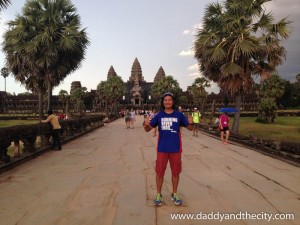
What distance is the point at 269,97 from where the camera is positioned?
4884cm

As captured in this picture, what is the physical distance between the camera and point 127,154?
36.0ft

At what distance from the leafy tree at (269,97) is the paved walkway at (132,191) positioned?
3026 cm

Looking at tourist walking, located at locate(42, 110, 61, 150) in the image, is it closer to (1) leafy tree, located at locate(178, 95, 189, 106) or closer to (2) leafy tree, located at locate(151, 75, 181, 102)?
(2) leafy tree, located at locate(151, 75, 181, 102)

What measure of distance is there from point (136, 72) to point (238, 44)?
13700 centimetres

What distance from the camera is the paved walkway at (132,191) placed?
4.52 metres

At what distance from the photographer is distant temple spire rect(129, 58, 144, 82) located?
15045 cm

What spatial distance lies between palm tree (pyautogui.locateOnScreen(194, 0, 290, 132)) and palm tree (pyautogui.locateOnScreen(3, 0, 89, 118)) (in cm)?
713

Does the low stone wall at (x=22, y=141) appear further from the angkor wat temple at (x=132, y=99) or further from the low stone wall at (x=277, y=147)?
the angkor wat temple at (x=132, y=99)

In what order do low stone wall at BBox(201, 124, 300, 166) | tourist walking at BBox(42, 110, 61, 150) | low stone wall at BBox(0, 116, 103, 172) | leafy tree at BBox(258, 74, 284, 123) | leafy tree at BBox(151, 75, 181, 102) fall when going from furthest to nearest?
leafy tree at BBox(151, 75, 181, 102) < leafy tree at BBox(258, 74, 284, 123) < tourist walking at BBox(42, 110, 61, 150) < low stone wall at BBox(201, 124, 300, 166) < low stone wall at BBox(0, 116, 103, 172)

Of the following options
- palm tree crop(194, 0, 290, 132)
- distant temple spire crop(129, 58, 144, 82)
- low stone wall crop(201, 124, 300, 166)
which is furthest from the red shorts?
distant temple spire crop(129, 58, 144, 82)

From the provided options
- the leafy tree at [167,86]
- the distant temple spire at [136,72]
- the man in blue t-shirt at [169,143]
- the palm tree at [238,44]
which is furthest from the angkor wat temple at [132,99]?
the man in blue t-shirt at [169,143]

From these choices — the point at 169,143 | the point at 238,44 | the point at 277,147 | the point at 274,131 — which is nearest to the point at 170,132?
the point at 169,143

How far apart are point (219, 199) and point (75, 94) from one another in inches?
4033

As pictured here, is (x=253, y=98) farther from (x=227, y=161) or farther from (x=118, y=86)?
(x=227, y=161)
